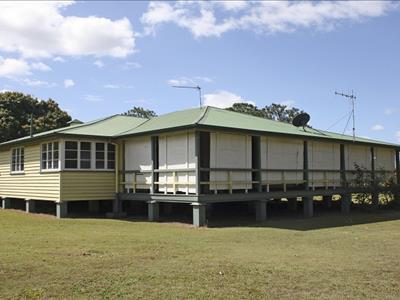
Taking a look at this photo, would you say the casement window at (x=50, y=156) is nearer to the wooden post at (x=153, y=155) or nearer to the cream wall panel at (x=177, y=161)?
the wooden post at (x=153, y=155)

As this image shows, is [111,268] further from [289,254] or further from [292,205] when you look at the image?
[292,205]

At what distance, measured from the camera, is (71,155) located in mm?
21109

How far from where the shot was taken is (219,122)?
1903cm

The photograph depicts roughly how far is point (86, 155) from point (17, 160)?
6246 mm

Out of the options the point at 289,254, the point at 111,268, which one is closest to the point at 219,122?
the point at 289,254

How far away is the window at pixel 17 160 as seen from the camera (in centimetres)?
2522

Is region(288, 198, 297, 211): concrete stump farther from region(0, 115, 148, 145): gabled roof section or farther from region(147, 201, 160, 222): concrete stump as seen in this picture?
region(0, 115, 148, 145): gabled roof section

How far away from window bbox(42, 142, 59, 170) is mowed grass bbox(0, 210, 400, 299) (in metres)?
5.36

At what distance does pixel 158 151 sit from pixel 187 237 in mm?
6488

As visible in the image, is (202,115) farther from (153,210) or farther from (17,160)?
(17,160)

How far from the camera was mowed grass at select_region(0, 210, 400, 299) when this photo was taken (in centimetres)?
755

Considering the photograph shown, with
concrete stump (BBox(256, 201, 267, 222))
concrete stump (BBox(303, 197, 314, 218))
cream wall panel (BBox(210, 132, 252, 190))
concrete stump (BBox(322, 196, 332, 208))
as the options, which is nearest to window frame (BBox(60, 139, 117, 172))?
cream wall panel (BBox(210, 132, 252, 190))

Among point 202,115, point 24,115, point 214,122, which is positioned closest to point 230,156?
point 214,122

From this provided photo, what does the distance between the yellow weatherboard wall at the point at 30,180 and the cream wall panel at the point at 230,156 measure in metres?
6.97
